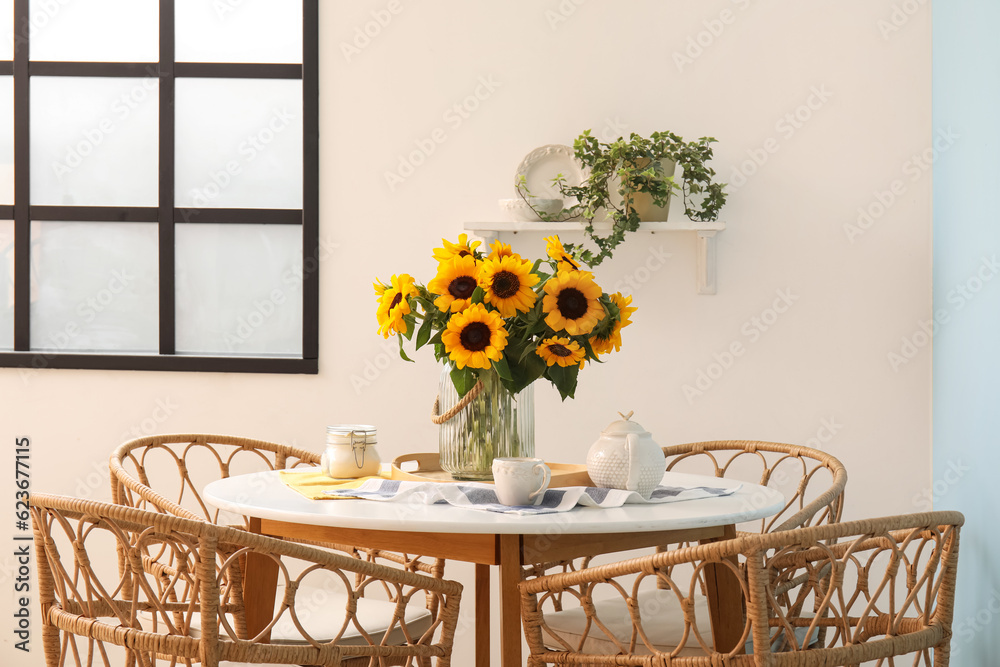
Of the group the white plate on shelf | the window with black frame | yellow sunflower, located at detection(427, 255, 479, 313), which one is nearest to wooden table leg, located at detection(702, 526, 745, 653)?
yellow sunflower, located at detection(427, 255, 479, 313)

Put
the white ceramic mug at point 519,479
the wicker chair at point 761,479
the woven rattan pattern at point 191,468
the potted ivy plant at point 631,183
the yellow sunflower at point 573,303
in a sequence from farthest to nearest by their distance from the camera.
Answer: the potted ivy plant at point 631,183 < the woven rattan pattern at point 191,468 < the wicker chair at point 761,479 < the yellow sunflower at point 573,303 < the white ceramic mug at point 519,479

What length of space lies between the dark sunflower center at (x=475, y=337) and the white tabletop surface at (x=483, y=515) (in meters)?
0.29

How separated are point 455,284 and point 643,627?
2.48 feet

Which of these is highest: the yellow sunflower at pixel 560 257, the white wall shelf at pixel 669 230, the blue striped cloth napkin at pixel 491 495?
the white wall shelf at pixel 669 230

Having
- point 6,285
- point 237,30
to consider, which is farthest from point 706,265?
point 6,285

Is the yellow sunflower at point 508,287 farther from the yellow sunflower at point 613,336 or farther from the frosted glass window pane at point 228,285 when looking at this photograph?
the frosted glass window pane at point 228,285

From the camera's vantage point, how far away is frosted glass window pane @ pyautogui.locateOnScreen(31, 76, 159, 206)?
2.99m

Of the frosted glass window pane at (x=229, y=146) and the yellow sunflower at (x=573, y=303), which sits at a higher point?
the frosted glass window pane at (x=229, y=146)

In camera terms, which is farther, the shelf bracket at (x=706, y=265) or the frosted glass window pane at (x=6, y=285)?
the frosted glass window pane at (x=6, y=285)

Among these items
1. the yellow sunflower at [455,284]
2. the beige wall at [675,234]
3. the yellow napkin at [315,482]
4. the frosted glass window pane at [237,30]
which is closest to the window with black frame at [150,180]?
the frosted glass window pane at [237,30]

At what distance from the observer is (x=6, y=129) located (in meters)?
3.01

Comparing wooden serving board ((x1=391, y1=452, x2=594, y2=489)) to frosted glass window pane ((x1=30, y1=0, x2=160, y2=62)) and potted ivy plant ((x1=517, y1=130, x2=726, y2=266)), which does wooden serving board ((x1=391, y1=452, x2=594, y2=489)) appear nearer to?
potted ivy plant ((x1=517, y1=130, x2=726, y2=266))

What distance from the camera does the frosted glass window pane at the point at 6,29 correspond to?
9.83 ft

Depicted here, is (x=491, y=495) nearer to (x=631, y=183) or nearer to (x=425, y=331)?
(x=425, y=331)
